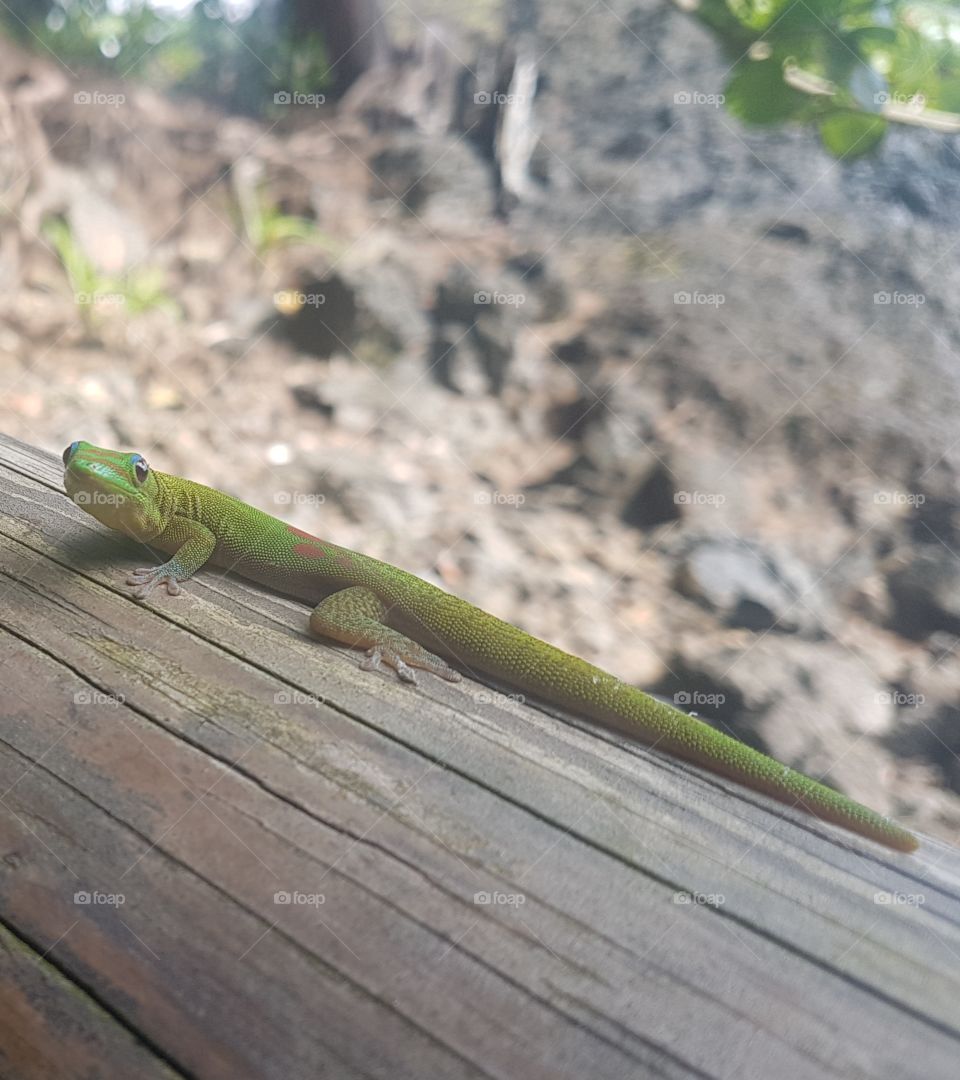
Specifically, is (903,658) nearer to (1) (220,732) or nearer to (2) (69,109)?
(1) (220,732)

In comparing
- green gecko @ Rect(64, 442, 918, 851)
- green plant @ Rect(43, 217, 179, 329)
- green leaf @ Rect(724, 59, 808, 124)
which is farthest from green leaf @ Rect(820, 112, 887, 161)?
green plant @ Rect(43, 217, 179, 329)

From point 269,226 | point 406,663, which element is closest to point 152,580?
point 406,663

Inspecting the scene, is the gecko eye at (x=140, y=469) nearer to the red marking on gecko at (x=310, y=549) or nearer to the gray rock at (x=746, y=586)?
the red marking on gecko at (x=310, y=549)

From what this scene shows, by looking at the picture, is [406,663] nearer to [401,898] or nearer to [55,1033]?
[401,898]

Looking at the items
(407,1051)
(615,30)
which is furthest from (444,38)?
(407,1051)

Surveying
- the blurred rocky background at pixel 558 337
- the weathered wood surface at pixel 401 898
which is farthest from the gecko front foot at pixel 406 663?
the blurred rocky background at pixel 558 337

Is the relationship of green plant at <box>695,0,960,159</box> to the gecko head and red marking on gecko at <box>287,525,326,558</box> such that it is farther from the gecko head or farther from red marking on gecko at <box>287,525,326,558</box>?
the gecko head
